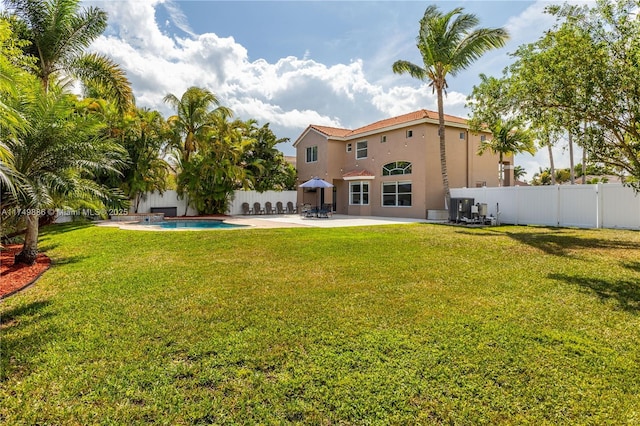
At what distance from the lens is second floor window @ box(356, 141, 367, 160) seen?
28.8m

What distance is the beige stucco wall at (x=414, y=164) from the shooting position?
24.0 meters

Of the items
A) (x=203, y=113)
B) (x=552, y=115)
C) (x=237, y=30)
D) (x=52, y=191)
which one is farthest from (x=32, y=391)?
(x=203, y=113)

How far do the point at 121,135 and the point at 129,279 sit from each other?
17.8m

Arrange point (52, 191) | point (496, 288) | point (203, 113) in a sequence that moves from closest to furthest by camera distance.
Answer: point (496, 288) → point (52, 191) → point (203, 113)

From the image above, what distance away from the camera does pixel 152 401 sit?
3.24m

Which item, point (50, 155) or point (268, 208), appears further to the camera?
point (268, 208)

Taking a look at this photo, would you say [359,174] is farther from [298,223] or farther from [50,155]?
[50,155]

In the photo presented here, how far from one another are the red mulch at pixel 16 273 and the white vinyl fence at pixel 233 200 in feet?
50.2

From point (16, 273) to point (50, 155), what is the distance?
110 inches

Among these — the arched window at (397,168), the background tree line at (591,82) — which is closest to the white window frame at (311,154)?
the arched window at (397,168)

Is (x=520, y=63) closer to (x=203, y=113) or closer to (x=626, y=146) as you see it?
(x=626, y=146)

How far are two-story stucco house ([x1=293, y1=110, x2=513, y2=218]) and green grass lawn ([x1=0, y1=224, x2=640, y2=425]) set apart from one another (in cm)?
1616

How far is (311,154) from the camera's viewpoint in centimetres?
3216

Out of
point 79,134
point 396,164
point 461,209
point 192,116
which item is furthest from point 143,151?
point 461,209
